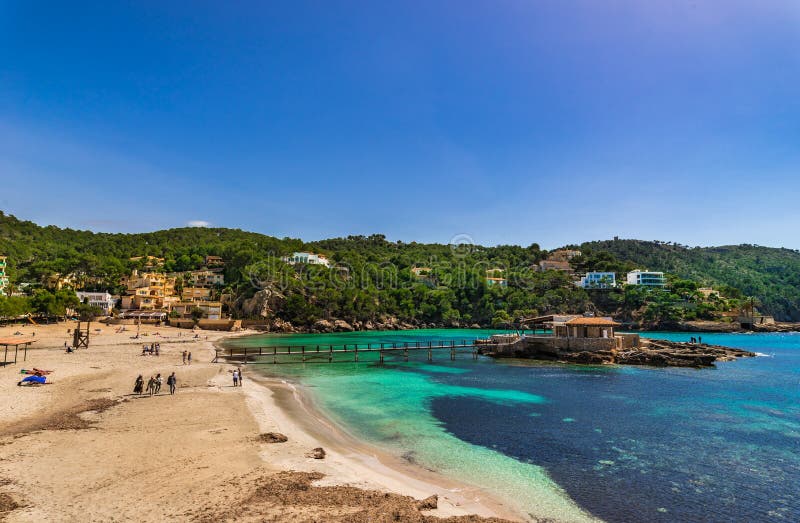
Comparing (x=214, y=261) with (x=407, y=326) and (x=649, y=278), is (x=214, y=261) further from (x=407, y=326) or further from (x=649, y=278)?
(x=649, y=278)

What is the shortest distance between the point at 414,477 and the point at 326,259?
5178 inches

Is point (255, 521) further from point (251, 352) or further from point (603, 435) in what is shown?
point (251, 352)

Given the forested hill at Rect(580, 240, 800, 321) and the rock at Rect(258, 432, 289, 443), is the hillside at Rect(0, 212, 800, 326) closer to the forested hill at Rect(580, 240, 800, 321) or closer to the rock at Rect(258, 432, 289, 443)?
the forested hill at Rect(580, 240, 800, 321)

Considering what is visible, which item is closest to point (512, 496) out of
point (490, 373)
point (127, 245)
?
point (490, 373)

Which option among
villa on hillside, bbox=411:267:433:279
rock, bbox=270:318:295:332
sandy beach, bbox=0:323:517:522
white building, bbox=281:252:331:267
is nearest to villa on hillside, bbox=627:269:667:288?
villa on hillside, bbox=411:267:433:279

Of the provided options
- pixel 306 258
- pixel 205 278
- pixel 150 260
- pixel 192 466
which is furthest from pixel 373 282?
pixel 192 466

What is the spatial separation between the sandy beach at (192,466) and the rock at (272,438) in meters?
0.26

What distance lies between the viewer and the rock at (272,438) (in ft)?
53.6

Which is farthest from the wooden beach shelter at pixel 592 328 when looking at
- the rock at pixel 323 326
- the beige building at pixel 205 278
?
the beige building at pixel 205 278

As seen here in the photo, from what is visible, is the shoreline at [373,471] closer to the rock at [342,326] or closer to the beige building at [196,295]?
the rock at [342,326]

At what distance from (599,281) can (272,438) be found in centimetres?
12923

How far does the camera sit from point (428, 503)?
35.8 feet

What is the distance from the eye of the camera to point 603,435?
63.5 feet

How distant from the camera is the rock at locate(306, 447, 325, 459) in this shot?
1480 centimetres
